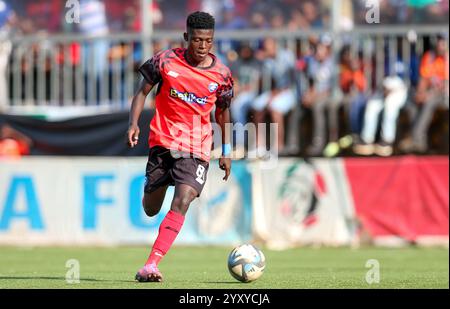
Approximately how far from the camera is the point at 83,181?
1894cm

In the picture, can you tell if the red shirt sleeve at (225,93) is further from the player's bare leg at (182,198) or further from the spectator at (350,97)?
the spectator at (350,97)

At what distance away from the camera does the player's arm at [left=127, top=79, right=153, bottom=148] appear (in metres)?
10.9

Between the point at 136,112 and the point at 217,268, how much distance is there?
3325mm

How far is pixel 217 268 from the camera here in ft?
45.2

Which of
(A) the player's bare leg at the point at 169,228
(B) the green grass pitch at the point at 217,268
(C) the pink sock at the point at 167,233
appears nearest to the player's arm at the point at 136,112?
(A) the player's bare leg at the point at 169,228

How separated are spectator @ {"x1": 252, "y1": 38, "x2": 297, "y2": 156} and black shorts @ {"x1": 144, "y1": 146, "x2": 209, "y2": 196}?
25.9 feet

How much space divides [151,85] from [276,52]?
8835 mm

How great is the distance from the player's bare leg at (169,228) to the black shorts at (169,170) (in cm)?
15

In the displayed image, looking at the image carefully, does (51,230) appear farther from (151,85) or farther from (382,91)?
(151,85)

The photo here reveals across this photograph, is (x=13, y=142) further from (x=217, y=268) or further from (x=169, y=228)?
(x=169, y=228)

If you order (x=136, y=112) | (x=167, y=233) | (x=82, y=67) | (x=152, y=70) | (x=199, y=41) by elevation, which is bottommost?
(x=167, y=233)

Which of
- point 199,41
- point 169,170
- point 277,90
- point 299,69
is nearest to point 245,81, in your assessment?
point 277,90

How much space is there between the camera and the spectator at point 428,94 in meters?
18.8
